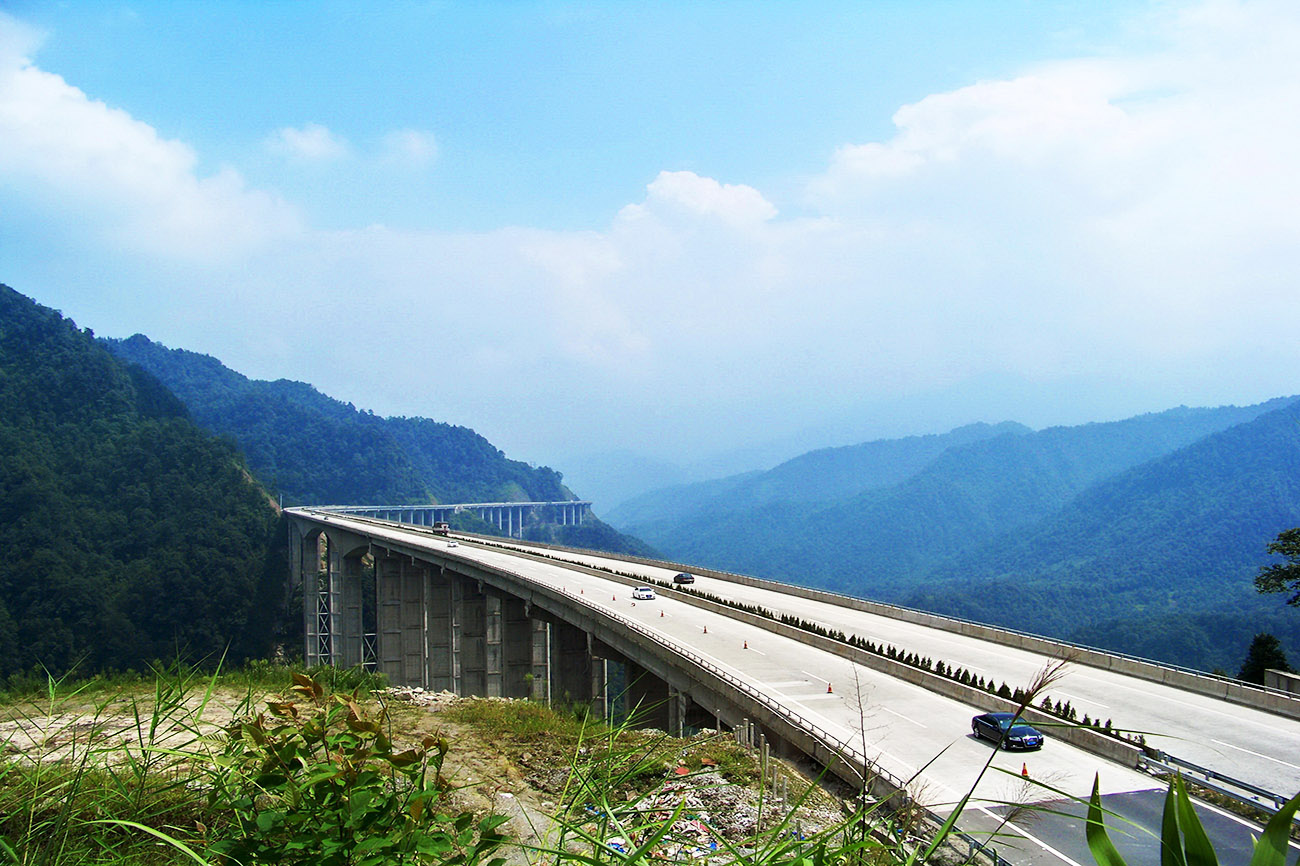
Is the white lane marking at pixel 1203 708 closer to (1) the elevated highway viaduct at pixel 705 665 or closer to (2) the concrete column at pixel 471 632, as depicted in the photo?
(1) the elevated highway viaduct at pixel 705 665

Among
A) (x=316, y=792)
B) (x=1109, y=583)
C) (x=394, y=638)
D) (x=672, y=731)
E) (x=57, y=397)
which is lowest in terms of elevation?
(x=1109, y=583)

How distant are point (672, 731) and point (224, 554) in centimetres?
9632

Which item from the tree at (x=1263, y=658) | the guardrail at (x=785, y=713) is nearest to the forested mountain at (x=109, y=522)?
the guardrail at (x=785, y=713)

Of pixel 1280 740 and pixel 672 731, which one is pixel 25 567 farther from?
pixel 1280 740

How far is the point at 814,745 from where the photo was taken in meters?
18.8

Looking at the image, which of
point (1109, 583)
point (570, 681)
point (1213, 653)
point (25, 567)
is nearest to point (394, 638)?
point (570, 681)

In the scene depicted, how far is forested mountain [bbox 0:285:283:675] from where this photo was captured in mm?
84875

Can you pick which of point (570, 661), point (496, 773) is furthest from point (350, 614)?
point (496, 773)

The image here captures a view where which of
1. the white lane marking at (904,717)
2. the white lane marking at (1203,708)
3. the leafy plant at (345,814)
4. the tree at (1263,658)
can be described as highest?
the leafy plant at (345,814)

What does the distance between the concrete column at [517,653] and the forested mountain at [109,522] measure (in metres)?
37.2

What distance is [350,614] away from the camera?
8650 cm

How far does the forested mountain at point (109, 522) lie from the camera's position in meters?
84.9

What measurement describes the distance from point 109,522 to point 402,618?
5680 centimetres

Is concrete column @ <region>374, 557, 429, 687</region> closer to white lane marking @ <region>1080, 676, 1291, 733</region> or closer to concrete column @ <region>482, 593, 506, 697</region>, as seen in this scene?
concrete column @ <region>482, 593, 506, 697</region>
